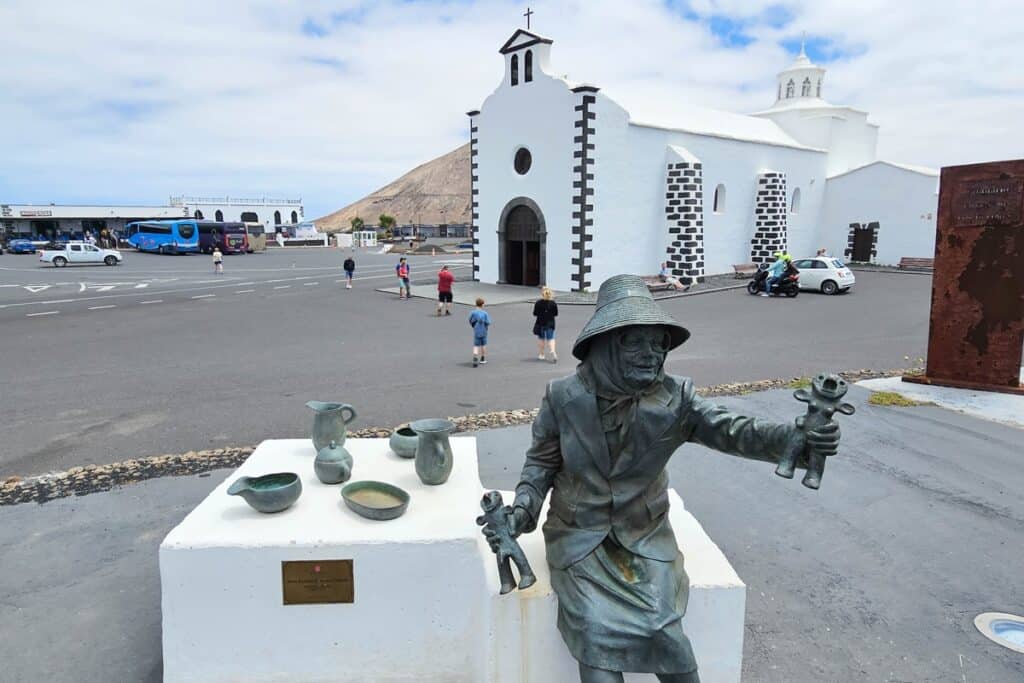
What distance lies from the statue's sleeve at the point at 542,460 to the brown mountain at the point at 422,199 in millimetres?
111693

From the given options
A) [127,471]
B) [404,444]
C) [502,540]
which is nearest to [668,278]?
[127,471]

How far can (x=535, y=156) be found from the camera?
2031cm

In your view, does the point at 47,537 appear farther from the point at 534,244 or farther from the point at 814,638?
the point at 534,244

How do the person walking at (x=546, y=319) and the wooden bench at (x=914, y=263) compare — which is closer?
the person walking at (x=546, y=319)

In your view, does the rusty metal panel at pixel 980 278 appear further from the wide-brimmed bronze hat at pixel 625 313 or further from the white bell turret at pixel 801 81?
the white bell turret at pixel 801 81

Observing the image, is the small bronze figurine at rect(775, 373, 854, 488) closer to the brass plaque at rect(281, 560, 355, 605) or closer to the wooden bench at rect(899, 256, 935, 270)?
the brass plaque at rect(281, 560, 355, 605)

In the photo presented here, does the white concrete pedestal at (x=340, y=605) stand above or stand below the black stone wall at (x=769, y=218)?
below

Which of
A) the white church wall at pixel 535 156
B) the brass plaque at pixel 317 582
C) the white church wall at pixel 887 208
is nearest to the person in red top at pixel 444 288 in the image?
the white church wall at pixel 535 156

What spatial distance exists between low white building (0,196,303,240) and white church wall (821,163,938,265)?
56.1 meters

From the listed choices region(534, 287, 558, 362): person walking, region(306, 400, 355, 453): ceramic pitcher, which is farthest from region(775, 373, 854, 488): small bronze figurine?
region(534, 287, 558, 362): person walking

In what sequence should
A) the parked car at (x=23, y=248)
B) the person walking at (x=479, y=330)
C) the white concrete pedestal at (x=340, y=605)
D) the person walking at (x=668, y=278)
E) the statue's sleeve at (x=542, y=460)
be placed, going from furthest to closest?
1. the parked car at (x=23, y=248)
2. the person walking at (x=668, y=278)
3. the person walking at (x=479, y=330)
4. the white concrete pedestal at (x=340, y=605)
5. the statue's sleeve at (x=542, y=460)

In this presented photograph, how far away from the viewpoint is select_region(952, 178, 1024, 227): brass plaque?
7512mm

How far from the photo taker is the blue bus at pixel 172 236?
4031 centimetres

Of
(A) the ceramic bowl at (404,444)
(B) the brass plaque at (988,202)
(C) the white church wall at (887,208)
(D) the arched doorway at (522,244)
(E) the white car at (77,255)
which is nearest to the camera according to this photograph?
(A) the ceramic bowl at (404,444)
